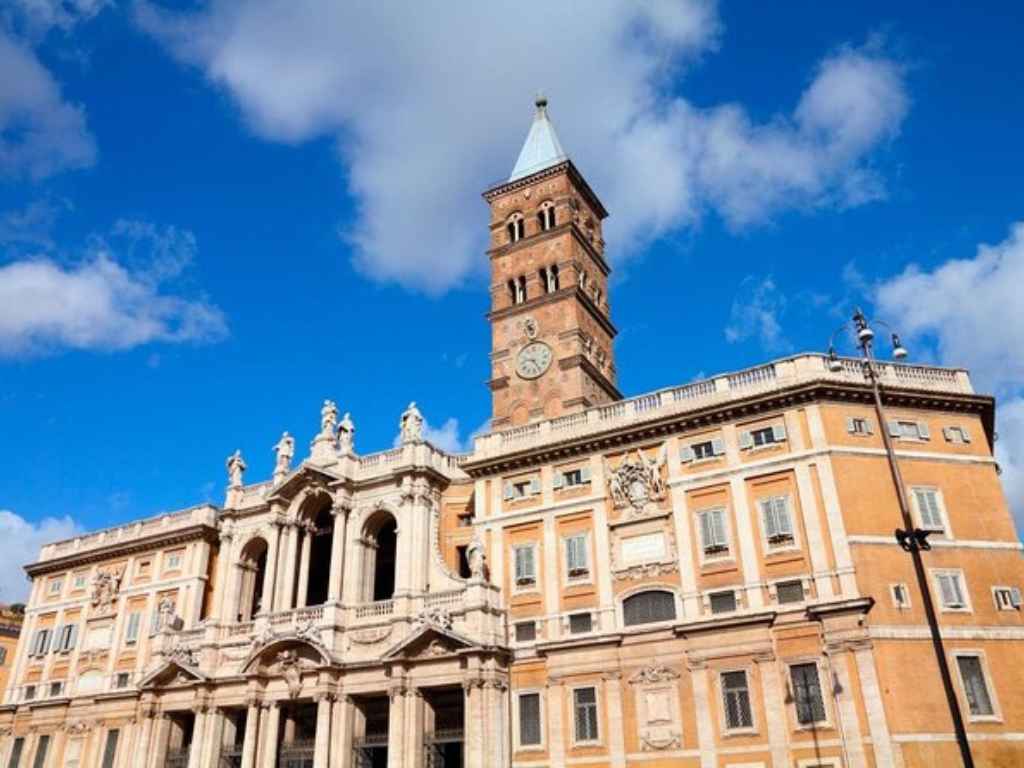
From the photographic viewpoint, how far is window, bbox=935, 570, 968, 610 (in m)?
30.5

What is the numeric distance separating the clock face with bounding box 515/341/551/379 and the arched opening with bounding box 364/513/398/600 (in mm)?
11608

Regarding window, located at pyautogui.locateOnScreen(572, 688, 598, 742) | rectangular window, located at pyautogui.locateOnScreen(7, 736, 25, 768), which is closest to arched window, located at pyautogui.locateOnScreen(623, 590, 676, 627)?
window, located at pyautogui.locateOnScreen(572, 688, 598, 742)

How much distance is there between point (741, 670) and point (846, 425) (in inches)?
400

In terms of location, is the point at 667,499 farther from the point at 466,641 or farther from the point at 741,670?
the point at 466,641

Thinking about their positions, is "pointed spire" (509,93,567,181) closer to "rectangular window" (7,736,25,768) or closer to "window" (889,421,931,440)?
"window" (889,421,931,440)

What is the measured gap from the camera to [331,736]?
37062 mm

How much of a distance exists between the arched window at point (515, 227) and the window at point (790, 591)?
29.3 meters

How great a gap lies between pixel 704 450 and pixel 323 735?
66.3 feet

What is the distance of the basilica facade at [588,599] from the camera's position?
30031 millimetres

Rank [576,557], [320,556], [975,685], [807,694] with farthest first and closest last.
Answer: [320,556] → [576,557] → [807,694] → [975,685]

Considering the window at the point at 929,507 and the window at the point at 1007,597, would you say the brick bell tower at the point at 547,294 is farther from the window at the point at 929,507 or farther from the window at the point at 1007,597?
the window at the point at 1007,597

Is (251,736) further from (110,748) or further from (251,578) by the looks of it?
(110,748)

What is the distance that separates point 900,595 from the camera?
99.8 feet

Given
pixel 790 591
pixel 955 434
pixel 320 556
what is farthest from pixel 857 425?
pixel 320 556
